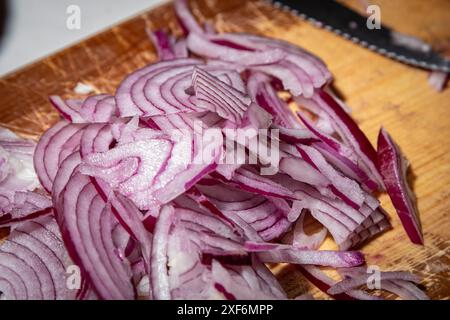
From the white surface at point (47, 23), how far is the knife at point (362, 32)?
28.9 inches

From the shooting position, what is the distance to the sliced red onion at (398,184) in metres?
1.80

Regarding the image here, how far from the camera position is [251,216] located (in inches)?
68.9

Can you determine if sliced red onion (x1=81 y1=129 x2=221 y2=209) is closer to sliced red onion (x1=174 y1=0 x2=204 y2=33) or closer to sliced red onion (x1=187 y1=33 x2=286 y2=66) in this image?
sliced red onion (x1=187 y1=33 x2=286 y2=66)

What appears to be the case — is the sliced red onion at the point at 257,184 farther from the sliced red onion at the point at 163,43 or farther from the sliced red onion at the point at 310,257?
the sliced red onion at the point at 163,43

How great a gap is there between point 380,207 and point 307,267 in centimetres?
32

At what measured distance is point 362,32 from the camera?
2361 millimetres

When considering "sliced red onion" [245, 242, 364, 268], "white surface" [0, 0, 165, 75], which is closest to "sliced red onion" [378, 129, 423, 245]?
"sliced red onion" [245, 242, 364, 268]

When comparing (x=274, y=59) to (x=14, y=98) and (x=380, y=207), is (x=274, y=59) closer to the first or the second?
(x=380, y=207)

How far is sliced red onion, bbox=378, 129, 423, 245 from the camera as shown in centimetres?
180

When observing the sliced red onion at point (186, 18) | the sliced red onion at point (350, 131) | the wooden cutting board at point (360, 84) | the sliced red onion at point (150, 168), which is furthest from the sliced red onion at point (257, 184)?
the sliced red onion at point (186, 18)

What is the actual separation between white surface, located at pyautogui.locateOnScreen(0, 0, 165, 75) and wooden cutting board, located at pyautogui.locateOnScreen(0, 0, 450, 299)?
1.17 feet

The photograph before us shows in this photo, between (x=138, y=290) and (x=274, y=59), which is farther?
(x=274, y=59)

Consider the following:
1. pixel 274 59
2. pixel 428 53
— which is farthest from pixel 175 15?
pixel 428 53

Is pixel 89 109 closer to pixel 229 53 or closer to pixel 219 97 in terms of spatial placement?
pixel 219 97
